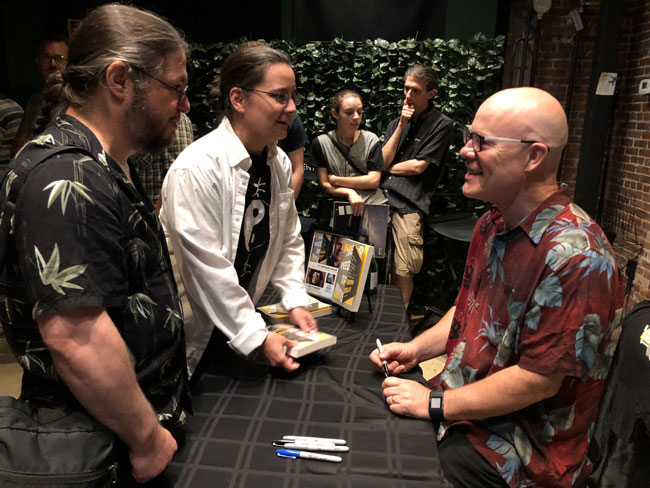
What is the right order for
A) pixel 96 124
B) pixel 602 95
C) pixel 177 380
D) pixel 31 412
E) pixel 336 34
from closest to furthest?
pixel 31 412
pixel 96 124
pixel 177 380
pixel 602 95
pixel 336 34

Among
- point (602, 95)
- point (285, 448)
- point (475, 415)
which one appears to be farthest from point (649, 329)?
point (602, 95)

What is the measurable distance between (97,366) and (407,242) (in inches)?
124

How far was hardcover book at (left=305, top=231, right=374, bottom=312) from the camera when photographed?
177 centimetres

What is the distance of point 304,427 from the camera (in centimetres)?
117

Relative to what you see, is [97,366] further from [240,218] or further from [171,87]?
[240,218]

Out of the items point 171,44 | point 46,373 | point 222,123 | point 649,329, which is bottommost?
point 649,329

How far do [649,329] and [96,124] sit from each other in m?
1.68

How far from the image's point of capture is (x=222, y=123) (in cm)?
169

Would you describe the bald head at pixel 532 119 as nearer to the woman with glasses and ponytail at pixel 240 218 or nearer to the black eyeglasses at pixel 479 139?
the black eyeglasses at pixel 479 139

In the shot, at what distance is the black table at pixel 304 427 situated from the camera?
3.31ft

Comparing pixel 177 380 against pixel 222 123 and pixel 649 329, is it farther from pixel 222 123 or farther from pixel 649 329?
pixel 649 329

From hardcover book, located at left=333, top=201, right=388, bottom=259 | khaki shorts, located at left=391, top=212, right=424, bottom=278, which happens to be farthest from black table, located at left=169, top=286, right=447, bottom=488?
khaki shorts, located at left=391, top=212, right=424, bottom=278

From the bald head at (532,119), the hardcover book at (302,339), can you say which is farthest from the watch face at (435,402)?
the bald head at (532,119)

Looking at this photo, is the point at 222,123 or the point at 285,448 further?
the point at 222,123
